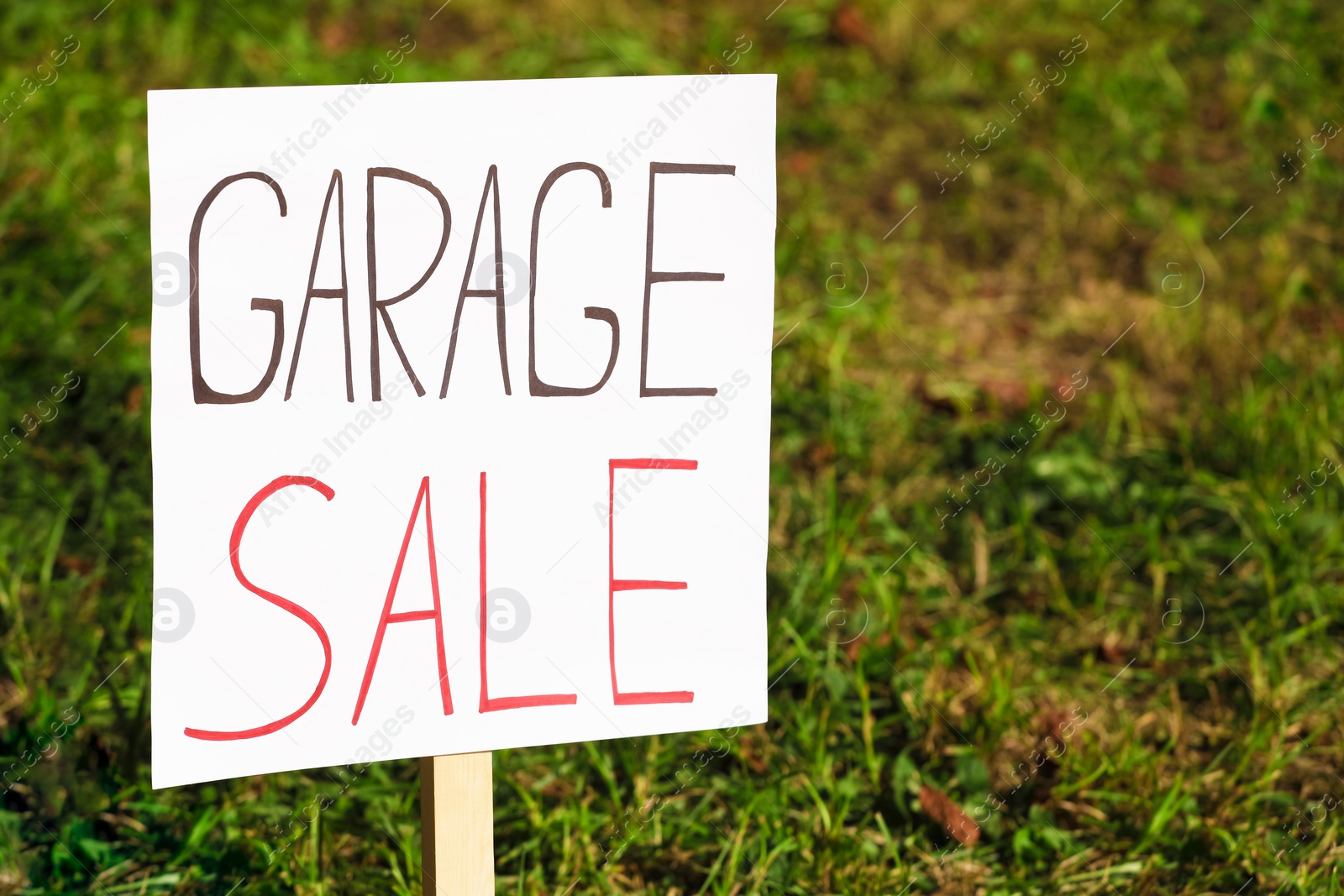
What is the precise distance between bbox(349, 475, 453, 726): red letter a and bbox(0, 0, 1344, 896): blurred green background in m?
0.42

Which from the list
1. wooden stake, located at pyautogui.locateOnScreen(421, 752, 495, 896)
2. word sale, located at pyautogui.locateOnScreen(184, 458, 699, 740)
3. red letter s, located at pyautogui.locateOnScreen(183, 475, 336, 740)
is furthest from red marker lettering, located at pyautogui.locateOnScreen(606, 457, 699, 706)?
red letter s, located at pyautogui.locateOnScreen(183, 475, 336, 740)

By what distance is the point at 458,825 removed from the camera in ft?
5.12

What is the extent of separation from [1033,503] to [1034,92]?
187 centimetres

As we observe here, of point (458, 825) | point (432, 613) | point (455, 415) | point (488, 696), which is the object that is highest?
point (455, 415)

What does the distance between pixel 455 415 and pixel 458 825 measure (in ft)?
1.67

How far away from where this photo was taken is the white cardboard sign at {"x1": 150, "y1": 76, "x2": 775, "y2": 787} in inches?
58.1

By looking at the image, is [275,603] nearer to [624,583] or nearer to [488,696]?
[488,696]

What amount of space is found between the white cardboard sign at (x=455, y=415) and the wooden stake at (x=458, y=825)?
0.12 ft

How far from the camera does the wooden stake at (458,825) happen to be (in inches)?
61.2

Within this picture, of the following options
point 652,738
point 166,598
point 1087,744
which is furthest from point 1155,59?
point 166,598

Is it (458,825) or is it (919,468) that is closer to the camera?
(458,825)

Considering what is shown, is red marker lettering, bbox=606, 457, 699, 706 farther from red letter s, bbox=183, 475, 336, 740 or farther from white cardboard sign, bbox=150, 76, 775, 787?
red letter s, bbox=183, 475, 336, 740

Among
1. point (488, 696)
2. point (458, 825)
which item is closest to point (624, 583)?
point (488, 696)

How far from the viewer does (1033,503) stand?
2.68 m
